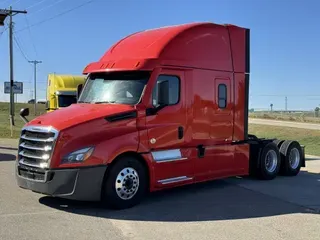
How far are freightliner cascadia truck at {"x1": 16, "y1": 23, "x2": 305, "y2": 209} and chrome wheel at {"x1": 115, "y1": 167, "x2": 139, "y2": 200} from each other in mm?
17

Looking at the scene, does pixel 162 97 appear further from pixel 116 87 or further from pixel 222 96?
pixel 222 96

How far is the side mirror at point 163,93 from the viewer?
836 cm

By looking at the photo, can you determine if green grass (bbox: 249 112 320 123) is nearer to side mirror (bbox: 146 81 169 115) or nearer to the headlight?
side mirror (bbox: 146 81 169 115)

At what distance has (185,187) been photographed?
10031 mm

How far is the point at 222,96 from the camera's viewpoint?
998 centimetres

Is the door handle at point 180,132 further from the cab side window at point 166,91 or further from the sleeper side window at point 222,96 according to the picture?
the sleeper side window at point 222,96

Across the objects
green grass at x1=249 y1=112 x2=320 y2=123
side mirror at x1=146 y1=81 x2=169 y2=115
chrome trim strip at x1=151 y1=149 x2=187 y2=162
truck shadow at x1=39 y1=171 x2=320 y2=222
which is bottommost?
truck shadow at x1=39 y1=171 x2=320 y2=222

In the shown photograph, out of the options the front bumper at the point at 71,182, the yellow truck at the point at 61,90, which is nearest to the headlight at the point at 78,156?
the front bumper at the point at 71,182

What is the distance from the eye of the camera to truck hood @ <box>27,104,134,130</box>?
7.53 m

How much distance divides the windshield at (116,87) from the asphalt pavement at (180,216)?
6.44 ft

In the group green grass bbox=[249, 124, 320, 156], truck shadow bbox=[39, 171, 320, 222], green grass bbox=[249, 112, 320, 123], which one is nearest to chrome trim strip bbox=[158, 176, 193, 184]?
truck shadow bbox=[39, 171, 320, 222]

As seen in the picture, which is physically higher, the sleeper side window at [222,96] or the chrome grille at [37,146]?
the sleeper side window at [222,96]

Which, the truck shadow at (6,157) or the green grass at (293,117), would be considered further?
the green grass at (293,117)

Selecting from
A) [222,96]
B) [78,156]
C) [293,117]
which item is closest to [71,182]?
[78,156]
